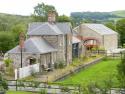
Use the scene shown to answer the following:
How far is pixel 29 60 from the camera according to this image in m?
56.9

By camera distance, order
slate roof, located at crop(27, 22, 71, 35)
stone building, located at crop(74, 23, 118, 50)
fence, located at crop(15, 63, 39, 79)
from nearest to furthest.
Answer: fence, located at crop(15, 63, 39, 79)
slate roof, located at crop(27, 22, 71, 35)
stone building, located at crop(74, 23, 118, 50)

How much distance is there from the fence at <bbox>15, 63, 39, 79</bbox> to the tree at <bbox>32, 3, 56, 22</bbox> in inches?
2110

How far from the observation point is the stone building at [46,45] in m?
57.1

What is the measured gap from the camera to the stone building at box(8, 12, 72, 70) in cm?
5706

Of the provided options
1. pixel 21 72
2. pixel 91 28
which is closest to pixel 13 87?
pixel 21 72

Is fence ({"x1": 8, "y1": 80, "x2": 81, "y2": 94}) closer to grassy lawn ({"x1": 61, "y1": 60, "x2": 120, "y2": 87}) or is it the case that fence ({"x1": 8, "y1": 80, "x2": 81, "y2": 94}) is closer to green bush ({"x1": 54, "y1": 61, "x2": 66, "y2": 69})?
grassy lawn ({"x1": 61, "y1": 60, "x2": 120, "y2": 87})

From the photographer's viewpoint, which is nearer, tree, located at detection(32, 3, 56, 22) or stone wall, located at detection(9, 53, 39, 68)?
stone wall, located at detection(9, 53, 39, 68)

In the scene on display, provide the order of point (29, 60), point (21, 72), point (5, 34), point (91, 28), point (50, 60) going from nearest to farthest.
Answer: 1. point (21, 72)
2. point (29, 60)
3. point (50, 60)
4. point (5, 34)
5. point (91, 28)

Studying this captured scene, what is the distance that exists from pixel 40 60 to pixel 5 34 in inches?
897

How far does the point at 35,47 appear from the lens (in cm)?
5756

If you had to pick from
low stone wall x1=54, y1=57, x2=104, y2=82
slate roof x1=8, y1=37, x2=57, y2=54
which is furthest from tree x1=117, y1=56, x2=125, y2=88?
slate roof x1=8, y1=37, x2=57, y2=54

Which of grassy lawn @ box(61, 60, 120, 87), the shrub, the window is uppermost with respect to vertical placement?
the window

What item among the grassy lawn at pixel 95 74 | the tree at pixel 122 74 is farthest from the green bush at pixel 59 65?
the tree at pixel 122 74

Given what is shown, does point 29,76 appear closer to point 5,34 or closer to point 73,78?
point 73,78
